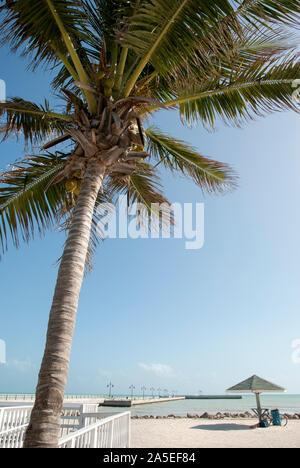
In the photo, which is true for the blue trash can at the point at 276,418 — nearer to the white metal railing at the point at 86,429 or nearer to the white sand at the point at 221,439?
the white sand at the point at 221,439

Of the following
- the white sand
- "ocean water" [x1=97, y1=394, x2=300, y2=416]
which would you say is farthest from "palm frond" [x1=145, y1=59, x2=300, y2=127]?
"ocean water" [x1=97, y1=394, x2=300, y2=416]

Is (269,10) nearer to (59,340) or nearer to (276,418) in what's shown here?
(59,340)

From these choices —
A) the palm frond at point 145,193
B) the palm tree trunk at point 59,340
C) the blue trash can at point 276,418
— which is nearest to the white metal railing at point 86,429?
the palm tree trunk at point 59,340

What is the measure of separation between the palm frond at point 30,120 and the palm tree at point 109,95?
19 mm

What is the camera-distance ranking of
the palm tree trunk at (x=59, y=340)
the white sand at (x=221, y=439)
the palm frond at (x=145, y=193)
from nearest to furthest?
the palm tree trunk at (x=59, y=340) → the palm frond at (x=145, y=193) → the white sand at (x=221, y=439)

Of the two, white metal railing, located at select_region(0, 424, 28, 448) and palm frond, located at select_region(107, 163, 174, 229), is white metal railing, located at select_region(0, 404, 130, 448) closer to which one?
white metal railing, located at select_region(0, 424, 28, 448)

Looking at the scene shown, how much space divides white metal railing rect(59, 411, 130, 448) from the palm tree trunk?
0.29m

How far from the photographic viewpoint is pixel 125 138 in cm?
447

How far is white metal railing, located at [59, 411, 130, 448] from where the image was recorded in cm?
302

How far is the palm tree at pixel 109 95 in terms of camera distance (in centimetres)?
341

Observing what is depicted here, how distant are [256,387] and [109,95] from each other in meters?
14.3

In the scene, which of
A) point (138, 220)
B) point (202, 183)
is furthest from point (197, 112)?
point (138, 220)
